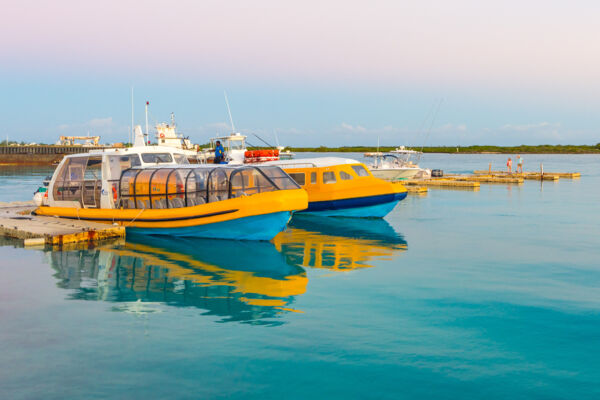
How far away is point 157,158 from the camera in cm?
2228

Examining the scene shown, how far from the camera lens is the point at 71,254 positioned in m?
16.8

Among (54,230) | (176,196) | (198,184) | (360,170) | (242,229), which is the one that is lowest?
(54,230)

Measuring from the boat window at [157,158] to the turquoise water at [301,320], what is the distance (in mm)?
3896

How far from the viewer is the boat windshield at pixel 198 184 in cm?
1888

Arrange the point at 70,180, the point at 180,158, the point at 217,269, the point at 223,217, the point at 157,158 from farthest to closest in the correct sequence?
the point at 180,158 < the point at 157,158 < the point at 70,180 < the point at 223,217 < the point at 217,269

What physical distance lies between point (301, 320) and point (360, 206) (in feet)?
51.8

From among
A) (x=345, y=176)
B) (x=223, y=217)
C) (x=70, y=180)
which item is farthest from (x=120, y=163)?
(x=345, y=176)

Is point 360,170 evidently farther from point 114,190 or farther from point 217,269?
point 217,269

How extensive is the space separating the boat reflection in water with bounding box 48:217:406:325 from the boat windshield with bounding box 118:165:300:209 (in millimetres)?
1441

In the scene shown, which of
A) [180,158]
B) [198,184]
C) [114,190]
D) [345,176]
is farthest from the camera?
[345,176]

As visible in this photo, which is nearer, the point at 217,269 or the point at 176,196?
the point at 217,269

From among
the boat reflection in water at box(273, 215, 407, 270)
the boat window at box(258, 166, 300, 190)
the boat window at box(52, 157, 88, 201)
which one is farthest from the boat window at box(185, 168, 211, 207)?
the boat window at box(52, 157, 88, 201)

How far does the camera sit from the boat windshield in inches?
743

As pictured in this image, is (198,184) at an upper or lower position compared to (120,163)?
lower
